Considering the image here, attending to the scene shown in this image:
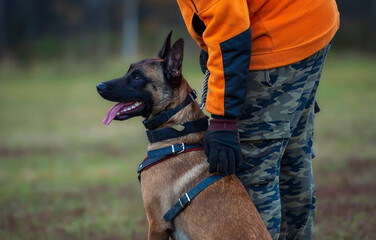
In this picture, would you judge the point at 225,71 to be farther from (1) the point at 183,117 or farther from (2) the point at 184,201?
(2) the point at 184,201

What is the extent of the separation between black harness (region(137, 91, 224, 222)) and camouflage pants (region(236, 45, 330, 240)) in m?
0.25

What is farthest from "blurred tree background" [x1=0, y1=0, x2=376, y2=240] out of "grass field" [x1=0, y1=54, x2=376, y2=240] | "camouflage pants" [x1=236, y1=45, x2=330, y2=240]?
"camouflage pants" [x1=236, y1=45, x2=330, y2=240]

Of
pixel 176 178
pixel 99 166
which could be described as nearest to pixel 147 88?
pixel 176 178

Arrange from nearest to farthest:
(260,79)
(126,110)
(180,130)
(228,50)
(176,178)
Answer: (228,50), (260,79), (176,178), (180,130), (126,110)

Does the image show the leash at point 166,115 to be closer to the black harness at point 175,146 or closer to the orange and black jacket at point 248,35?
the black harness at point 175,146

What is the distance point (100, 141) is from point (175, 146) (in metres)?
8.24

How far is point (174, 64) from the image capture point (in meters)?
3.21

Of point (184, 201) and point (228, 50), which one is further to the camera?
point (184, 201)

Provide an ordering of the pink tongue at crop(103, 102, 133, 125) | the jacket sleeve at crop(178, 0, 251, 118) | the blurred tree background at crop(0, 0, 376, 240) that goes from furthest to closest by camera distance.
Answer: the blurred tree background at crop(0, 0, 376, 240) → the pink tongue at crop(103, 102, 133, 125) → the jacket sleeve at crop(178, 0, 251, 118)

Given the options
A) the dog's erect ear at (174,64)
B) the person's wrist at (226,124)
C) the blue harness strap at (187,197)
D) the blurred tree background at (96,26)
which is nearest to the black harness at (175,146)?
the blue harness strap at (187,197)

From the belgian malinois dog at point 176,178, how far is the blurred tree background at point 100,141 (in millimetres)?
1618

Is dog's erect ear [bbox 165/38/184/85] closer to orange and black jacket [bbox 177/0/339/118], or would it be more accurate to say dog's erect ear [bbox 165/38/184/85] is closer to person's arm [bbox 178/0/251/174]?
orange and black jacket [bbox 177/0/339/118]

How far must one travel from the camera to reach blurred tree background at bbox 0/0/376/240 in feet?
17.0

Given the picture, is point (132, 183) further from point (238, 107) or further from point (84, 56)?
point (84, 56)
